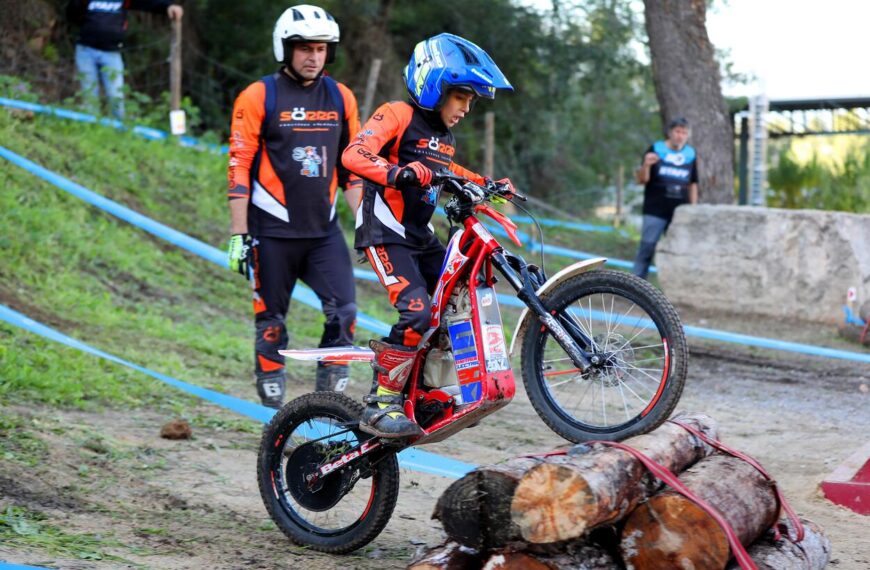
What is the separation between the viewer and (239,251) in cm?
605

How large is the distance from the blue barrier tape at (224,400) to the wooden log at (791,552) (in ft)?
5.73

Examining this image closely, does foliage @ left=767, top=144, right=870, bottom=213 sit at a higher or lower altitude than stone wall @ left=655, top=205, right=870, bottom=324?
higher

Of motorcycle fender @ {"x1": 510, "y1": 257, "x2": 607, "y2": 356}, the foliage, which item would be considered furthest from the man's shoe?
the foliage

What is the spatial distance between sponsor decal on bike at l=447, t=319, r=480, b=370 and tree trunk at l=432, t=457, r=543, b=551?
65 centimetres

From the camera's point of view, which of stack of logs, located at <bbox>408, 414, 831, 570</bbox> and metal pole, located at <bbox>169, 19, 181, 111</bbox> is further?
metal pole, located at <bbox>169, 19, 181, 111</bbox>

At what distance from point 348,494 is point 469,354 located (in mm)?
970

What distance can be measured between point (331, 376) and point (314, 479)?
1.30 m

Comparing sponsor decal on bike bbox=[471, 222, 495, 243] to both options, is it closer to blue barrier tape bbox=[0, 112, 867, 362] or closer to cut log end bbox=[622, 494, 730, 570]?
cut log end bbox=[622, 494, 730, 570]

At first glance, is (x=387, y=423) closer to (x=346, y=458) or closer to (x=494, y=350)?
(x=346, y=458)

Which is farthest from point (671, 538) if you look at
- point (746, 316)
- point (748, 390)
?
point (746, 316)

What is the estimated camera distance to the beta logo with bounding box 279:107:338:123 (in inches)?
243

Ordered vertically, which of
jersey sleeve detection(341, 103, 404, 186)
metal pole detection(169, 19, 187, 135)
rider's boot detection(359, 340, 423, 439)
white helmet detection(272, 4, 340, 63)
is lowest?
rider's boot detection(359, 340, 423, 439)

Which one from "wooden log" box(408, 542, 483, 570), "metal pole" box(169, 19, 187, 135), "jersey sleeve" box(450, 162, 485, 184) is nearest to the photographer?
"wooden log" box(408, 542, 483, 570)

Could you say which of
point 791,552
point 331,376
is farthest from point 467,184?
point 791,552
